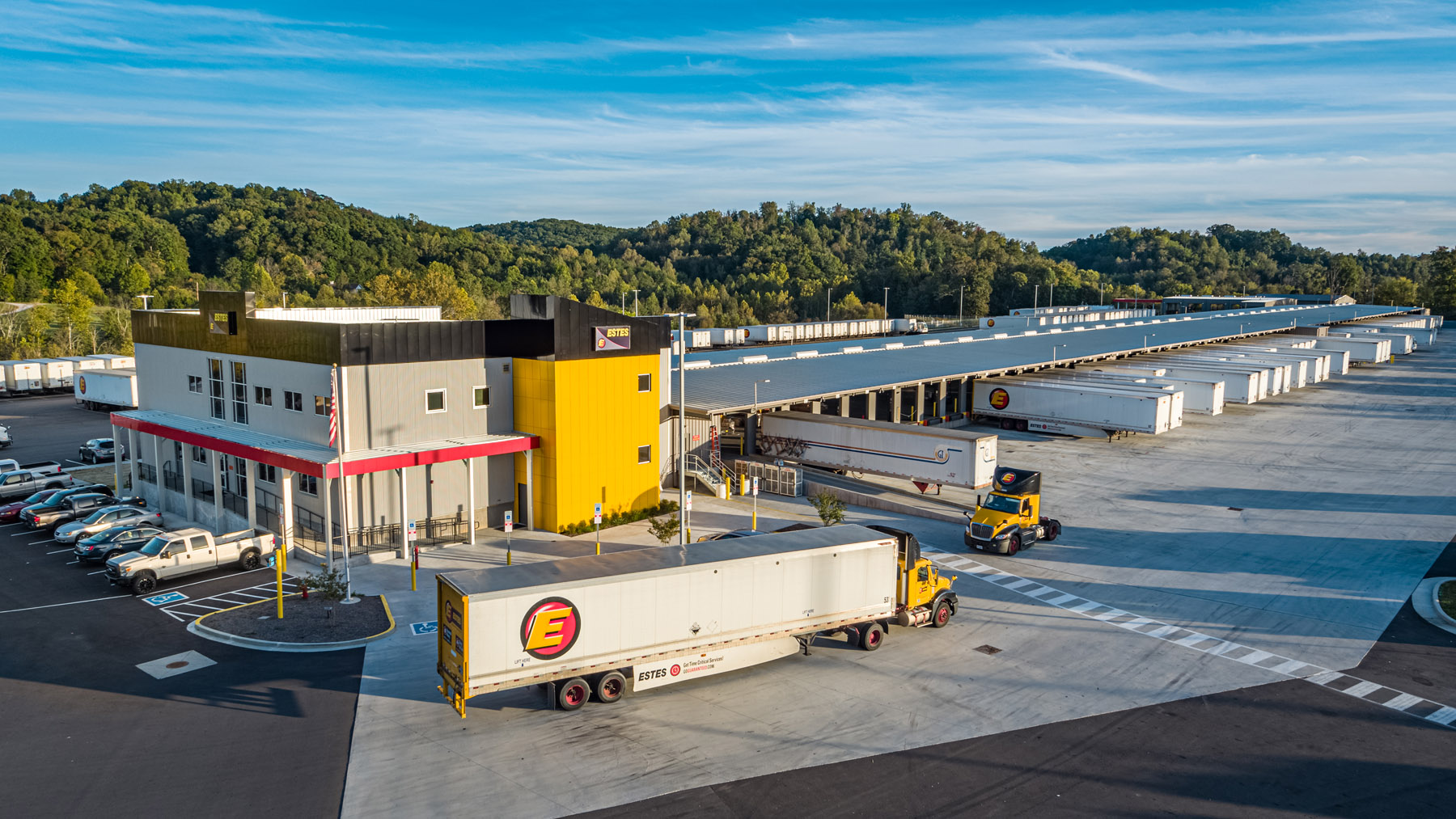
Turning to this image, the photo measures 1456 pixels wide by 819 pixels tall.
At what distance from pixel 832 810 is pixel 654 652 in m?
5.78

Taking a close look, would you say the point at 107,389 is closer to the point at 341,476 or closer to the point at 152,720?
the point at 341,476

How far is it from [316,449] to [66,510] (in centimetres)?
1308

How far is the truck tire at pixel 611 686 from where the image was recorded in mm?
21094

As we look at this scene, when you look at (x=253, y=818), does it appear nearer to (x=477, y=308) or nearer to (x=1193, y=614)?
(x=1193, y=614)

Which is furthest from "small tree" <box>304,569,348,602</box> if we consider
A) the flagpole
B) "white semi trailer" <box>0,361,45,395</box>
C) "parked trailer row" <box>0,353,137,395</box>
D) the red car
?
"white semi trailer" <box>0,361,45,395</box>

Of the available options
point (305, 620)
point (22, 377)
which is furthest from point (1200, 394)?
point (22, 377)

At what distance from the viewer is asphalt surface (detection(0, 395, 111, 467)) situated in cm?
5328

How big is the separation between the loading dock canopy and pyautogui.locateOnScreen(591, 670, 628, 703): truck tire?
1489 centimetres

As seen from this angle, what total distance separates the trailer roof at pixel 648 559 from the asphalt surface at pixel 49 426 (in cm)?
4275

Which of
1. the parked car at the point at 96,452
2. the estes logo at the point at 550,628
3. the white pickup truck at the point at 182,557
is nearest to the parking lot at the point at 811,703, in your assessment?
the white pickup truck at the point at 182,557

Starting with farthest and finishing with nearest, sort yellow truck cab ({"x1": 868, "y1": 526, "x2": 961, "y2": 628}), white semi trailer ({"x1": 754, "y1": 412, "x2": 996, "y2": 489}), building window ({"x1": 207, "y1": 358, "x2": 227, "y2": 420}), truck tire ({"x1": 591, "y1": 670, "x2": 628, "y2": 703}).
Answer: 1. white semi trailer ({"x1": 754, "y1": 412, "x2": 996, "y2": 489})
2. building window ({"x1": 207, "y1": 358, "x2": 227, "y2": 420})
3. yellow truck cab ({"x1": 868, "y1": 526, "x2": 961, "y2": 628})
4. truck tire ({"x1": 591, "y1": 670, "x2": 628, "y2": 703})

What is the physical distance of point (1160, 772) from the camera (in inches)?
729

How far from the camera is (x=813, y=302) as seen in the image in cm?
17400

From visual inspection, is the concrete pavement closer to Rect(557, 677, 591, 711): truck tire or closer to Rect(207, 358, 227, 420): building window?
Rect(557, 677, 591, 711): truck tire
